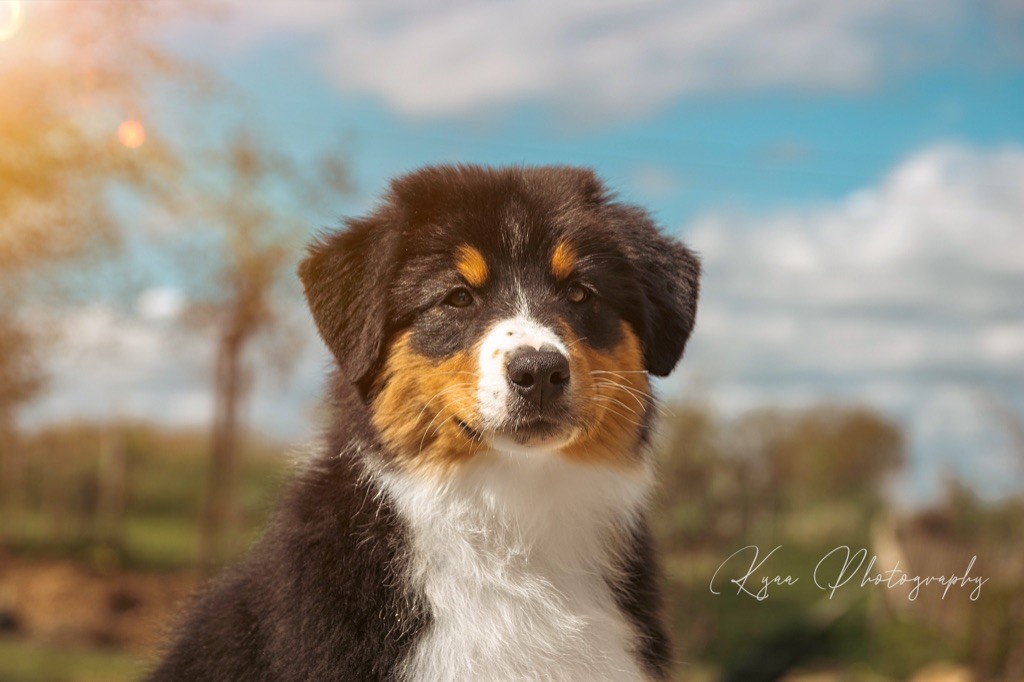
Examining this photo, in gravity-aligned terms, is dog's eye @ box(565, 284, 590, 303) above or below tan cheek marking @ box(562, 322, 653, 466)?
above

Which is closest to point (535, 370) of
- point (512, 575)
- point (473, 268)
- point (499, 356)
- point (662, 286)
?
point (499, 356)

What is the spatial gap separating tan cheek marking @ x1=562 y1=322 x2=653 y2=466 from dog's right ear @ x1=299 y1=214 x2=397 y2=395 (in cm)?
73

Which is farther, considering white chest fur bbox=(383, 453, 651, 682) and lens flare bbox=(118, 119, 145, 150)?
lens flare bbox=(118, 119, 145, 150)

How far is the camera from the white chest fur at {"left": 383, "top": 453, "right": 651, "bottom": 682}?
3432mm

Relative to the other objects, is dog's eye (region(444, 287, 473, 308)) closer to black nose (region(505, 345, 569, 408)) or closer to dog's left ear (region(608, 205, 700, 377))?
black nose (region(505, 345, 569, 408))

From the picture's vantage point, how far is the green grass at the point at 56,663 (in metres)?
8.48

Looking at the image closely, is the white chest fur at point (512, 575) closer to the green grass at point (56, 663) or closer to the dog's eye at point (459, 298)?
the dog's eye at point (459, 298)

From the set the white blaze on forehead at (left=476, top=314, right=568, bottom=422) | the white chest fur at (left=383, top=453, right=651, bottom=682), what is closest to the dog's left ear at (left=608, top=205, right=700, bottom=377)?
the white chest fur at (left=383, top=453, right=651, bottom=682)

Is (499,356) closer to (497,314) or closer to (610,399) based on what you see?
(497,314)

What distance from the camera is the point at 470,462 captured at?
11.7ft
